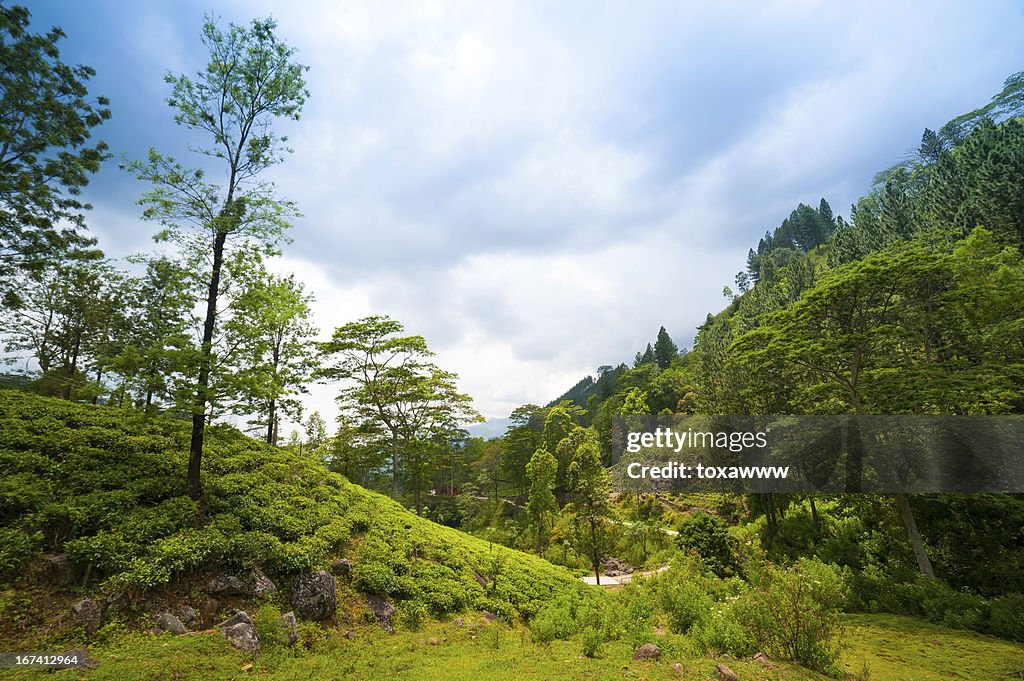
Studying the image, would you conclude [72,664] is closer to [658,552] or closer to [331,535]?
[331,535]

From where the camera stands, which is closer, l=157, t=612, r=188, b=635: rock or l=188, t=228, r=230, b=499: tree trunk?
l=157, t=612, r=188, b=635: rock

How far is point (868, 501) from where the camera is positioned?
1933cm

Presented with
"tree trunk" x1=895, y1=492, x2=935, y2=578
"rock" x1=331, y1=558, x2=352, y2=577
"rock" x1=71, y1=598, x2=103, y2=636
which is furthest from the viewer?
"tree trunk" x1=895, y1=492, x2=935, y2=578

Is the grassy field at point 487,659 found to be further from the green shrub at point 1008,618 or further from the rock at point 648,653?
the green shrub at point 1008,618

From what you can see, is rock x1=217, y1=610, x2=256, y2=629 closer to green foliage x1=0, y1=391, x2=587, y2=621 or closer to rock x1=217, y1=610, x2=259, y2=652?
rock x1=217, y1=610, x2=259, y2=652

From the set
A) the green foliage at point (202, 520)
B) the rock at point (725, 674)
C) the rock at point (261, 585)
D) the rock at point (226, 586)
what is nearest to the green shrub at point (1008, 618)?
the rock at point (725, 674)

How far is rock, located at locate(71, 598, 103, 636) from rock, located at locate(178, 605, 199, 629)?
128 cm

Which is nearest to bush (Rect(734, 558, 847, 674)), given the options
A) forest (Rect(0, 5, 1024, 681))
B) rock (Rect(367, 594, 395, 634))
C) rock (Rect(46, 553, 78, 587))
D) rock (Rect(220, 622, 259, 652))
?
forest (Rect(0, 5, 1024, 681))

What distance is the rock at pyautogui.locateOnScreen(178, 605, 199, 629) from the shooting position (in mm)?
8258

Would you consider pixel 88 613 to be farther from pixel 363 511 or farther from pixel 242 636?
pixel 363 511

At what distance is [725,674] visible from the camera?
674 cm

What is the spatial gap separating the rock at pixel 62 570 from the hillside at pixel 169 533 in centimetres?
3

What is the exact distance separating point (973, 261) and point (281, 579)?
81.0 feet

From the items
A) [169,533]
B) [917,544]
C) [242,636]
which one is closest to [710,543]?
[917,544]
